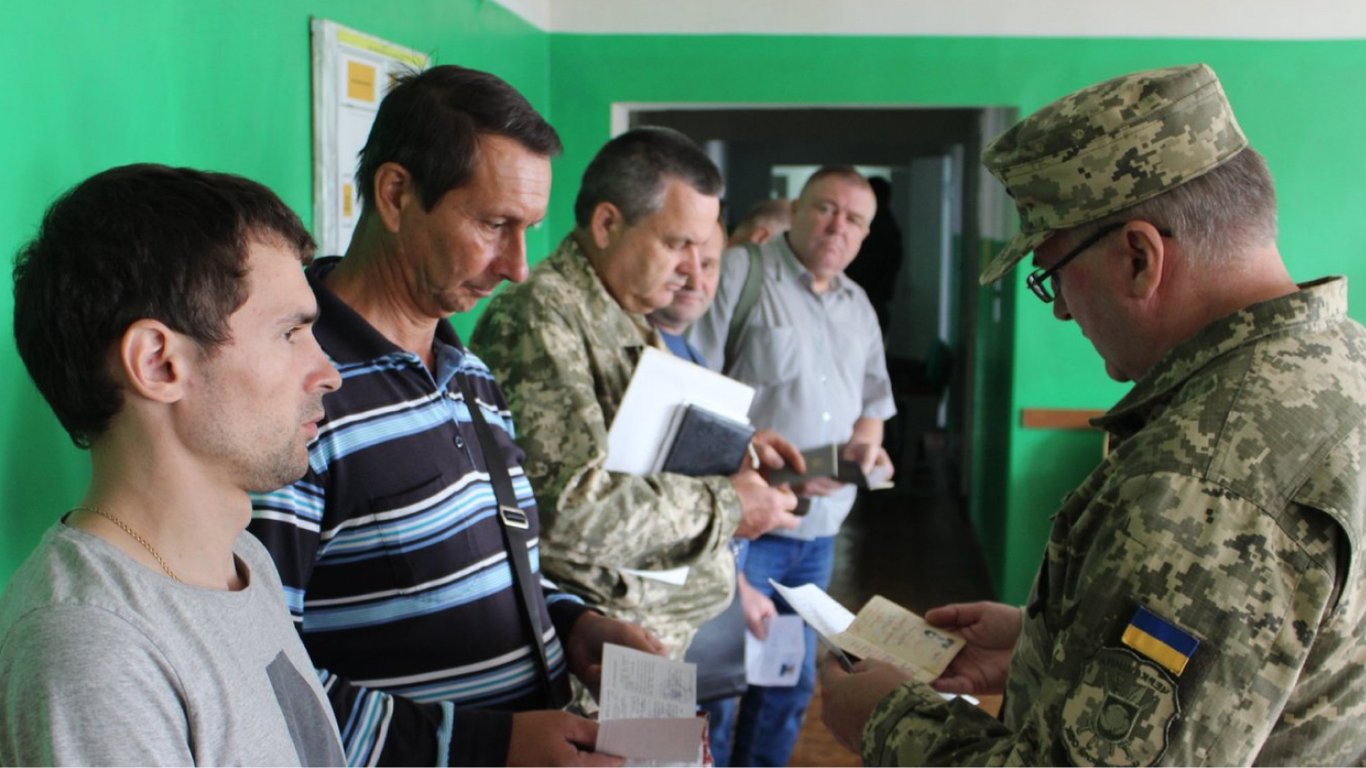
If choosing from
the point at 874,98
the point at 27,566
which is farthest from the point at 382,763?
the point at 874,98

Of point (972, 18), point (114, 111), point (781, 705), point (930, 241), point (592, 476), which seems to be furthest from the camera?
point (930, 241)

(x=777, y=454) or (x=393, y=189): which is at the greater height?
(x=393, y=189)

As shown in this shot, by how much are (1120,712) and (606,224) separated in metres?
1.38

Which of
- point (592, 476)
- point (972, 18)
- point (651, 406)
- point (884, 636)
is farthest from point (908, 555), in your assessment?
point (884, 636)

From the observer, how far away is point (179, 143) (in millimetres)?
1758

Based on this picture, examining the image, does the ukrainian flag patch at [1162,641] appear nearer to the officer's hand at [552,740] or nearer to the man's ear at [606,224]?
the officer's hand at [552,740]

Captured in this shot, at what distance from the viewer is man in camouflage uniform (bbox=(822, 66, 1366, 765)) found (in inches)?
43.7

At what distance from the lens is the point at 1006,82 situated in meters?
4.52

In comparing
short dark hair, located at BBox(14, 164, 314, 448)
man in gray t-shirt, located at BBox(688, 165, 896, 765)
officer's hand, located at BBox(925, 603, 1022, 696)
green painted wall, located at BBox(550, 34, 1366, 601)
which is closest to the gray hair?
officer's hand, located at BBox(925, 603, 1022, 696)

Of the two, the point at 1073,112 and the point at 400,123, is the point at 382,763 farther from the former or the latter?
the point at 1073,112

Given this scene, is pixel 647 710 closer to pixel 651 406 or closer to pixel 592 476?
pixel 592 476

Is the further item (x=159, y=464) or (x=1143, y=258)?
(x=1143, y=258)

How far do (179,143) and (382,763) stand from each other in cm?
96

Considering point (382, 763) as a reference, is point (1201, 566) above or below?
above
